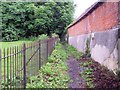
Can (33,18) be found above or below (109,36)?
above

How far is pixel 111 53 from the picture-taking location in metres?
8.86

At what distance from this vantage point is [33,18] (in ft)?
105

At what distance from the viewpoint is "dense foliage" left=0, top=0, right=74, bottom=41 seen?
30.7 m

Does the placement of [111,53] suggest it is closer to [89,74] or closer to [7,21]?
[89,74]

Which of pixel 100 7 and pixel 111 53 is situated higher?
pixel 100 7

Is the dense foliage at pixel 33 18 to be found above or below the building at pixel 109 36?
above

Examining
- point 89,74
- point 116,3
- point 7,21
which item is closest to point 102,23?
point 116,3

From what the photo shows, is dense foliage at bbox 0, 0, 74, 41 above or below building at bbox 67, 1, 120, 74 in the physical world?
above

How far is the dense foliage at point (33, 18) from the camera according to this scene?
30.7 m

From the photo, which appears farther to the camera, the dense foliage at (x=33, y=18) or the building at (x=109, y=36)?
the dense foliage at (x=33, y=18)

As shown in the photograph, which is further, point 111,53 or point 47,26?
point 47,26

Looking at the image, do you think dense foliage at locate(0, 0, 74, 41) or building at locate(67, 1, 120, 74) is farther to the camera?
dense foliage at locate(0, 0, 74, 41)

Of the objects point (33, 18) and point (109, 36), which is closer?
point (109, 36)

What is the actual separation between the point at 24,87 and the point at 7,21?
27.4m
